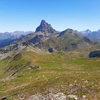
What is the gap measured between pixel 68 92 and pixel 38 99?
4529 mm

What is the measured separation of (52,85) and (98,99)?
8.68 m

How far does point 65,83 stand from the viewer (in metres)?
36.3

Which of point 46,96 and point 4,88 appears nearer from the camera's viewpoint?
point 46,96

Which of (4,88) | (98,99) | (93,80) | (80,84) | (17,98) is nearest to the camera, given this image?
(98,99)

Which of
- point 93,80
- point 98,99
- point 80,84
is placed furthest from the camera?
point 93,80

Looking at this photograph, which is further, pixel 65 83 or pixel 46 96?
pixel 65 83

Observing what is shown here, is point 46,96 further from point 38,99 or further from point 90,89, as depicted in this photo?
point 90,89

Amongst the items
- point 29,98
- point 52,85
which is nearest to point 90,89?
point 52,85

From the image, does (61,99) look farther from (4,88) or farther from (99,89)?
(4,88)

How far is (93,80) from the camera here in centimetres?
3731

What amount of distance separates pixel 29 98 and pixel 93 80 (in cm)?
1213

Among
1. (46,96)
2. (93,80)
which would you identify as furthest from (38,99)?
(93,80)

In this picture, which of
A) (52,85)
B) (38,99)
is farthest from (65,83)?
(38,99)

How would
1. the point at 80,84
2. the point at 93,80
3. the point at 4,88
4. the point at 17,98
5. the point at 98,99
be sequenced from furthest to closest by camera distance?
the point at 4,88 → the point at 93,80 → the point at 80,84 → the point at 17,98 → the point at 98,99
